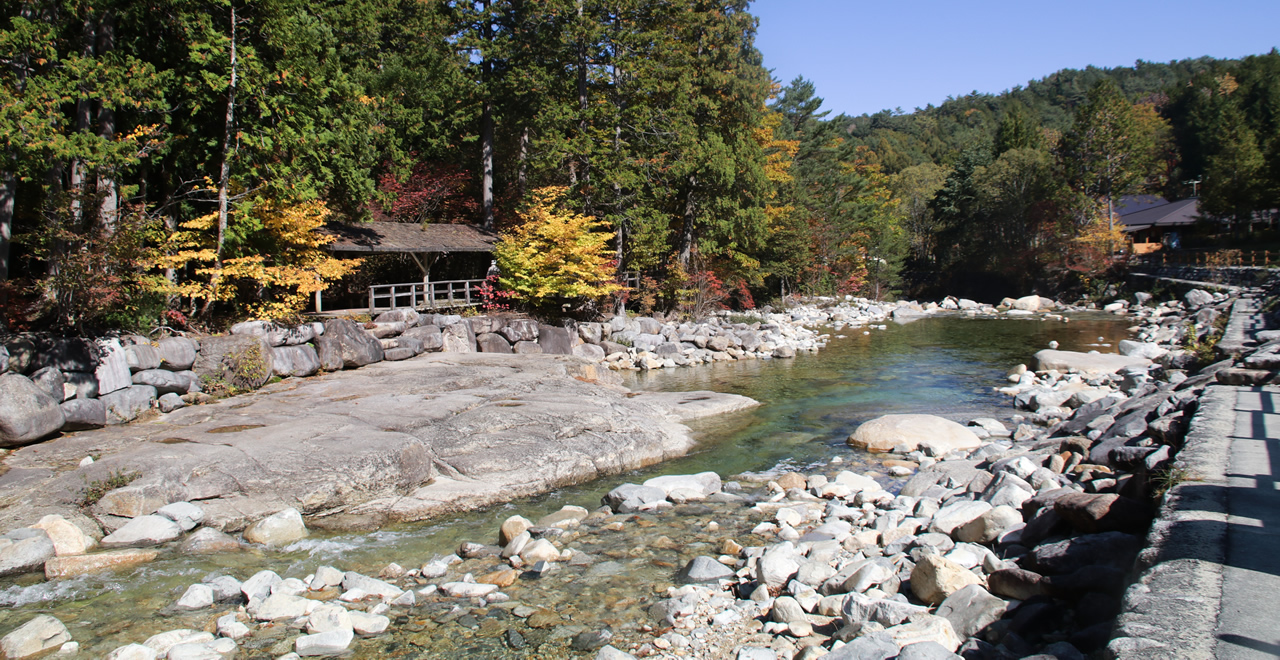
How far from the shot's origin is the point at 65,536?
868cm

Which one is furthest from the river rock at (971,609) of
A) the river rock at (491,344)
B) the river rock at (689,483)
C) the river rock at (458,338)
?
the river rock at (491,344)

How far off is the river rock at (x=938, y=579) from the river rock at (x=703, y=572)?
6.45ft

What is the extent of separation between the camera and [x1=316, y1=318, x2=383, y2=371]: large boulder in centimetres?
1811

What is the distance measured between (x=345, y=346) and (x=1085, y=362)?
1945cm

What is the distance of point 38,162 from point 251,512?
326 inches

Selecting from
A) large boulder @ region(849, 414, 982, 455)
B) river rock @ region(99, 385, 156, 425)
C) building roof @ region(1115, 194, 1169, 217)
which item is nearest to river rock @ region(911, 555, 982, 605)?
large boulder @ region(849, 414, 982, 455)

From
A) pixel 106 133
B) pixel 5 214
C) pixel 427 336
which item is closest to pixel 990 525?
pixel 5 214

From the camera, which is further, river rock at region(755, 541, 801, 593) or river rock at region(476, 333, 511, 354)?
river rock at region(476, 333, 511, 354)

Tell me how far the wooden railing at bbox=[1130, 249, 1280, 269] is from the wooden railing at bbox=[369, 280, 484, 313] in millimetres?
33548

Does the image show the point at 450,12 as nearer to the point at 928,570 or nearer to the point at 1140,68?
the point at 928,570

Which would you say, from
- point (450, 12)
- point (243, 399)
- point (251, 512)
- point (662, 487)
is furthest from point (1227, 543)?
point (450, 12)

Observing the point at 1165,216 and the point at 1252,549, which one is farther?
the point at 1165,216

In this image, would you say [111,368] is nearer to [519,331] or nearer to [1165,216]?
[519,331]

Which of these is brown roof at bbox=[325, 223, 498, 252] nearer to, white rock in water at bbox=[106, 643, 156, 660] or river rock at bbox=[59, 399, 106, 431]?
river rock at bbox=[59, 399, 106, 431]
